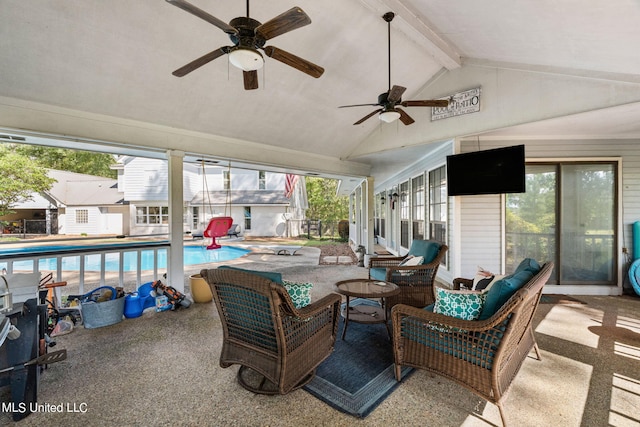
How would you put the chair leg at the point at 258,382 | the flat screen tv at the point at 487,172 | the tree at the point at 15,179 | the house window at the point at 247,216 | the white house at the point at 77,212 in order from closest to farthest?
the chair leg at the point at 258,382, the flat screen tv at the point at 487,172, the tree at the point at 15,179, the white house at the point at 77,212, the house window at the point at 247,216

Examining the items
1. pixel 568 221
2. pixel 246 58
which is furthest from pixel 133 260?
pixel 568 221

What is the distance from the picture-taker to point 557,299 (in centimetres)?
459

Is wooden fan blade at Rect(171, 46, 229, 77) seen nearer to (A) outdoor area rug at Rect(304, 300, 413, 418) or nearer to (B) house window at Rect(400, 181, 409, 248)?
(A) outdoor area rug at Rect(304, 300, 413, 418)

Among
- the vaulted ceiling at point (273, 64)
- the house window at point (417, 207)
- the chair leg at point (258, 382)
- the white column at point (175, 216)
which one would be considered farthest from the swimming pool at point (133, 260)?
the house window at point (417, 207)

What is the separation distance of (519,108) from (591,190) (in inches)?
93.2

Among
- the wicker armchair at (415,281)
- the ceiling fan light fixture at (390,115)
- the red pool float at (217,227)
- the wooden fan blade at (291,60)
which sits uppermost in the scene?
the wooden fan blade at (291,60)

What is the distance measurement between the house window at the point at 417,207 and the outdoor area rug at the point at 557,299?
2.66 metres

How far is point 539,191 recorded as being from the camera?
5008 millimetres

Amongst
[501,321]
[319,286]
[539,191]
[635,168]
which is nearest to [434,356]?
[501,321]

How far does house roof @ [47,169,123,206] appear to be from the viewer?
14.3m

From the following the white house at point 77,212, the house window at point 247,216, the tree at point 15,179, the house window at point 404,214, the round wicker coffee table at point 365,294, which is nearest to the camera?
the round wicker coffee table at point 365,294

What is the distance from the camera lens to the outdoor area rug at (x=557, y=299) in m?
4.43

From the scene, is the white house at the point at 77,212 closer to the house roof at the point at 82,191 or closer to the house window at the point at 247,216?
the house roof at the point at 82,191

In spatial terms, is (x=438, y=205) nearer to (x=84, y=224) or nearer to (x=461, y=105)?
(x=461, y=105)
